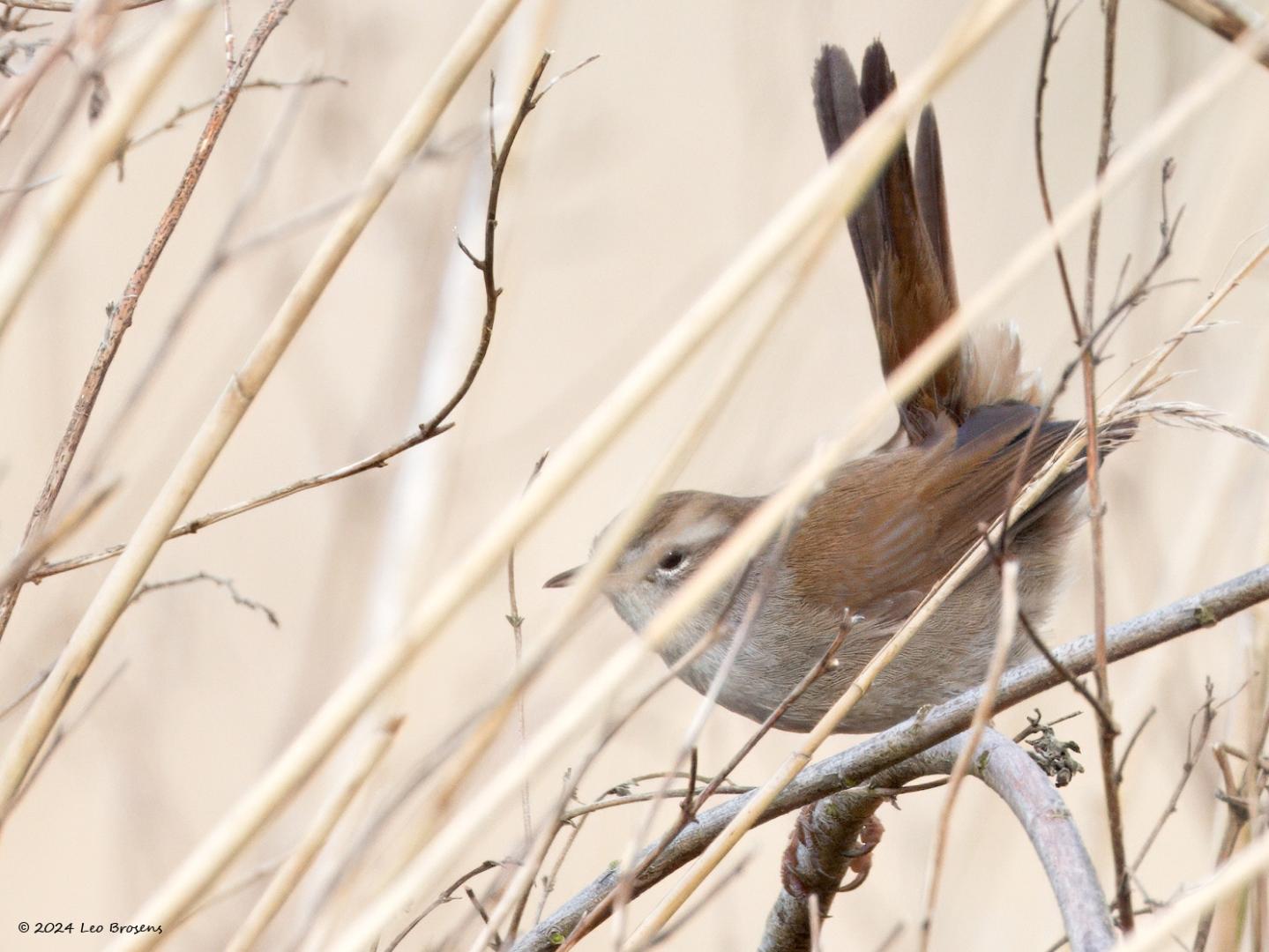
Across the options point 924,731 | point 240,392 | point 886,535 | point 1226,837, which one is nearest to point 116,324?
point 240,392

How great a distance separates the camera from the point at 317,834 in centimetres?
74

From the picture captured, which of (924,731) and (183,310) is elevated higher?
(183,310)

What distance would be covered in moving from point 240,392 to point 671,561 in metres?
1.58

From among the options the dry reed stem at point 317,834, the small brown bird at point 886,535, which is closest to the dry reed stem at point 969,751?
the dry reed stem at point 317,834

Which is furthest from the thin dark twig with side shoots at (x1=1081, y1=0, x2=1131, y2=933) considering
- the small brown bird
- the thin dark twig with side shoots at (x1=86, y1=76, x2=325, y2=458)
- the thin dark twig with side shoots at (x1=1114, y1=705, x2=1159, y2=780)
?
the small brown bird

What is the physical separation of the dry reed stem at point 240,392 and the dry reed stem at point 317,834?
8 cm

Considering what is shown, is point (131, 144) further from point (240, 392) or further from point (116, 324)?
point (240, 392)

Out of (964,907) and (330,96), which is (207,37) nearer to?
(330,96)

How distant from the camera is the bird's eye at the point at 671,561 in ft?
7.72

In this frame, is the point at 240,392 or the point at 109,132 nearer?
the point at 109,132

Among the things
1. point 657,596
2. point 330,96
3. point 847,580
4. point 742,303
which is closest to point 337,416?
point 330,96

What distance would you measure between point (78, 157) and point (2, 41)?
0.81 metres

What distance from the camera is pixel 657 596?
2336 millimetres

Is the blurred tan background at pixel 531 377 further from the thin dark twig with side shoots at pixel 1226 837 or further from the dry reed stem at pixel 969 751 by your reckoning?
the dry reed stem at pixel 969 751
